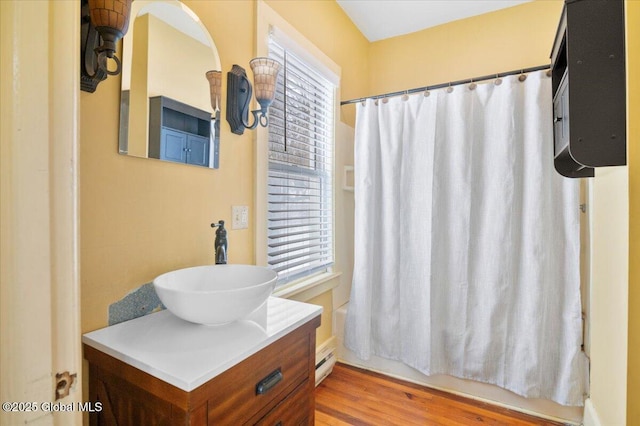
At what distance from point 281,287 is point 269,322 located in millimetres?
726

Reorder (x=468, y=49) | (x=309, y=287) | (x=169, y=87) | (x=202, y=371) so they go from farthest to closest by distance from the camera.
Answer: (x=468, y=49), (x=309, y=287), (x=169, y=87), (x=202, y=371)

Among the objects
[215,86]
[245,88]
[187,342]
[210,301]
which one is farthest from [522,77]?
[187,342]

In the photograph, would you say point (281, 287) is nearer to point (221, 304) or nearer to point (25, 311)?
point (221, 304)

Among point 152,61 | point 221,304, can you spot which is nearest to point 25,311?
point 221,304

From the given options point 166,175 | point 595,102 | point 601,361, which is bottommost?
point 601,361

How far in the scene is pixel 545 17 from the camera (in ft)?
7.26

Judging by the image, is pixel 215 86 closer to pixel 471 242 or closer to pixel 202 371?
pixel 202 371

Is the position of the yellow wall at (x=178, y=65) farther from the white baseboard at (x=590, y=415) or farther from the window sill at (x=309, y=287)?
the white baseboard at (x=590, y=415)

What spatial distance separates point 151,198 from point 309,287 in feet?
3.47

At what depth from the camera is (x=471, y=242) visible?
1893mm

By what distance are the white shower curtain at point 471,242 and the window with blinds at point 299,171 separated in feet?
0.77

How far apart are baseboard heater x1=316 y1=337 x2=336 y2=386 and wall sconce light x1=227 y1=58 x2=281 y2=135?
1.48 metres

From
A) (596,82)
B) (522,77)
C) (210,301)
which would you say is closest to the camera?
(210,301)

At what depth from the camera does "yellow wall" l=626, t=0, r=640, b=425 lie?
3.22 feet
